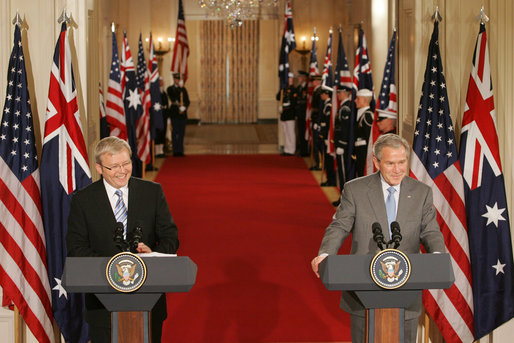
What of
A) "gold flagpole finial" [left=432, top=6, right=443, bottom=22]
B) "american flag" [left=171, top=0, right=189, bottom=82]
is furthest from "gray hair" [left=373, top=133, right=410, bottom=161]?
"american flag" [left=171, top=0, right=189, bottom=82]

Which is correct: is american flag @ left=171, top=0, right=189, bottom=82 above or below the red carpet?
above

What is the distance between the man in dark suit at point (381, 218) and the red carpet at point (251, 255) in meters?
2.18

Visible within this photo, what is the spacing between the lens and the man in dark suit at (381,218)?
455cm

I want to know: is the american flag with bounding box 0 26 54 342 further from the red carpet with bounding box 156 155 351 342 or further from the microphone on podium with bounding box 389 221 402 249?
the microphone on podium with bounding box 389 221 402 249

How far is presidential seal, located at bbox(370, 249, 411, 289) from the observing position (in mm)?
3850

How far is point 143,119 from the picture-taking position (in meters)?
14.8

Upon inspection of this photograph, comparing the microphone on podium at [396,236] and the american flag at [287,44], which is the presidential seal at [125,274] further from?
the american flag at [287,44]

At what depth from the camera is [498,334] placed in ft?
20.0

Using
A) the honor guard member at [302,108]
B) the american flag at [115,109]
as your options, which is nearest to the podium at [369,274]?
the american flag at [115,109]

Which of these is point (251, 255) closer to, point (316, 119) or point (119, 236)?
point (119, 236)

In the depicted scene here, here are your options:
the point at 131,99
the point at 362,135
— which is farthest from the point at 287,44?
the point at 362,135

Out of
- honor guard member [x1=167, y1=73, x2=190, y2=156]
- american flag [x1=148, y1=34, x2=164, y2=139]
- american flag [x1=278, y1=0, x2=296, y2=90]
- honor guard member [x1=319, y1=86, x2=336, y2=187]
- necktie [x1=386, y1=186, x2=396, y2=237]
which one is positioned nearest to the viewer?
necktie [x1=386, y1=186, x2=396, y2=237]

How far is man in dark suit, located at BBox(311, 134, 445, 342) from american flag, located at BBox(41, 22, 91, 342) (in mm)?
2286

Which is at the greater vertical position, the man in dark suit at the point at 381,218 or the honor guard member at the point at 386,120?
the honor guard member at the point at 386,120
